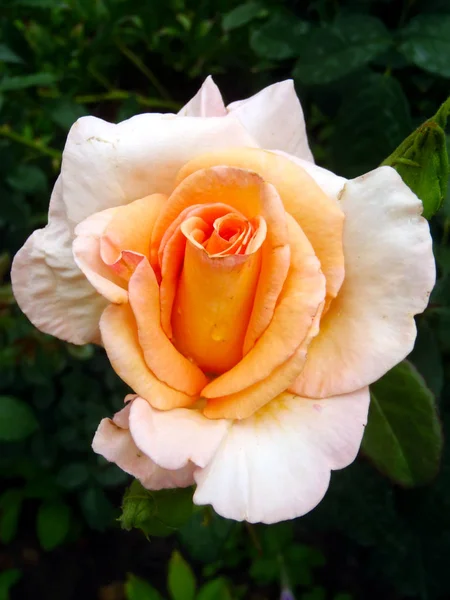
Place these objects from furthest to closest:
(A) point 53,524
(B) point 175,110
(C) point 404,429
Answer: (A) point 53,524 → (B) point 175,110 → (C) point 404,429

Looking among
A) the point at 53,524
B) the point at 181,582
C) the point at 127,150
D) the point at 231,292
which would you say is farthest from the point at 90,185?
the point at 53,524

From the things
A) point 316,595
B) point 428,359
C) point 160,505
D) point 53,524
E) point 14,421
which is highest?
point 160,505

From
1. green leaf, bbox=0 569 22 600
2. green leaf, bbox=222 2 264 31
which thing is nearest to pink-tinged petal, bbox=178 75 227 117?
green leaf, bbox=222 2 264 31

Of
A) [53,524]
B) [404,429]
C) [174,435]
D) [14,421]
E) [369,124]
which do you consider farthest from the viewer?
[53,524]

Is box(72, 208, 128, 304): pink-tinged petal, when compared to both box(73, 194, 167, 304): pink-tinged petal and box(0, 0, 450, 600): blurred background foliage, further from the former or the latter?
box(0, 0, 450, 600): blurred background foliage

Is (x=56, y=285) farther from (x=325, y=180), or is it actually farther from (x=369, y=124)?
(x=369, y=124)

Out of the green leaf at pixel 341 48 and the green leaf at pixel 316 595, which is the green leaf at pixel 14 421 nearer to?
the green leaf at pixel 341 48

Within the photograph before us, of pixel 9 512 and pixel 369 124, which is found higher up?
pixel 369 124
